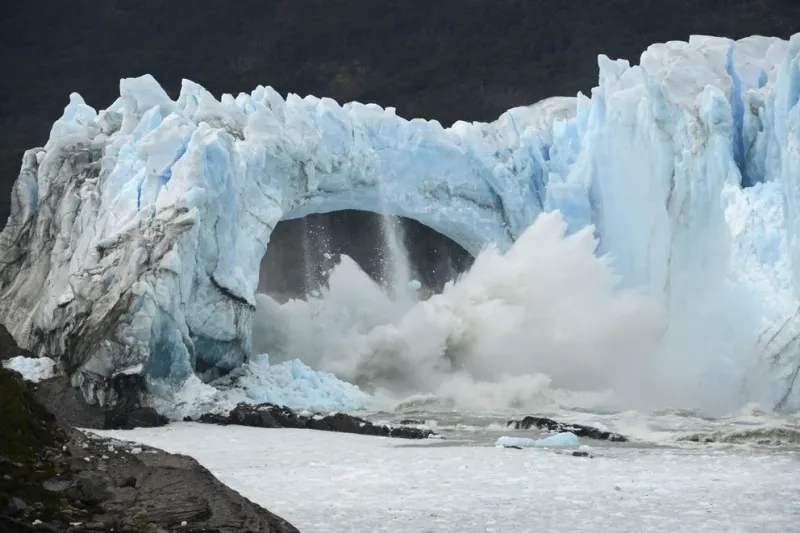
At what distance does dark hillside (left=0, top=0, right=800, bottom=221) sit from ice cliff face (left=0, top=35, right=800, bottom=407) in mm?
34692

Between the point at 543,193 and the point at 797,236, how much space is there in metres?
8.02

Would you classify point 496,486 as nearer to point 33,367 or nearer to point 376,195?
point 33,367

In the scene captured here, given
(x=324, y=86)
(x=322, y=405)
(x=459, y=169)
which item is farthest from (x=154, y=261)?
(x=324, y=86)

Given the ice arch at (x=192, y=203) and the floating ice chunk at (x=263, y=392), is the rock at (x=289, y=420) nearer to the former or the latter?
the floating ice chunk at (x=263, y=392)

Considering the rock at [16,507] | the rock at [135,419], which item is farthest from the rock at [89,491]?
the rock at [135,419]

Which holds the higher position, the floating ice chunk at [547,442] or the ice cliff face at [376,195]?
the ice cliff face at [376,195]

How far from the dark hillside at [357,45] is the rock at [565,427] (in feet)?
141

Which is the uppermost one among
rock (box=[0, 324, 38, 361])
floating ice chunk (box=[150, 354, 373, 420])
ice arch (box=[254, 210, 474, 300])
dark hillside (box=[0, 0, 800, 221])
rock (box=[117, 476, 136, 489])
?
dark hillside (box=[0, 0, 800, 221])

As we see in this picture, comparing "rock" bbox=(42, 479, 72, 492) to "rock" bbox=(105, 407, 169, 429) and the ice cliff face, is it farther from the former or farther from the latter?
the ice cliff face

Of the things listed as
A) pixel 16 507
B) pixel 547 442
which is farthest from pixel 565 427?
pixel 16 507

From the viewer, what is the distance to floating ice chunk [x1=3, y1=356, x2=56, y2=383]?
66.7ft

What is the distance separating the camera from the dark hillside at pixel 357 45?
6284 cm

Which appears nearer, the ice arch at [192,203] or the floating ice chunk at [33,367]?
the ice arch at [192,203]

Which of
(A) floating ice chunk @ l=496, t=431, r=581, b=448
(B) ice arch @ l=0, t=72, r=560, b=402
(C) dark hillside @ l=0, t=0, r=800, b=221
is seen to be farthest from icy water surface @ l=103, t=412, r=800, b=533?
(C) dark hillside @ l=0, t=0, r=800, b=221
